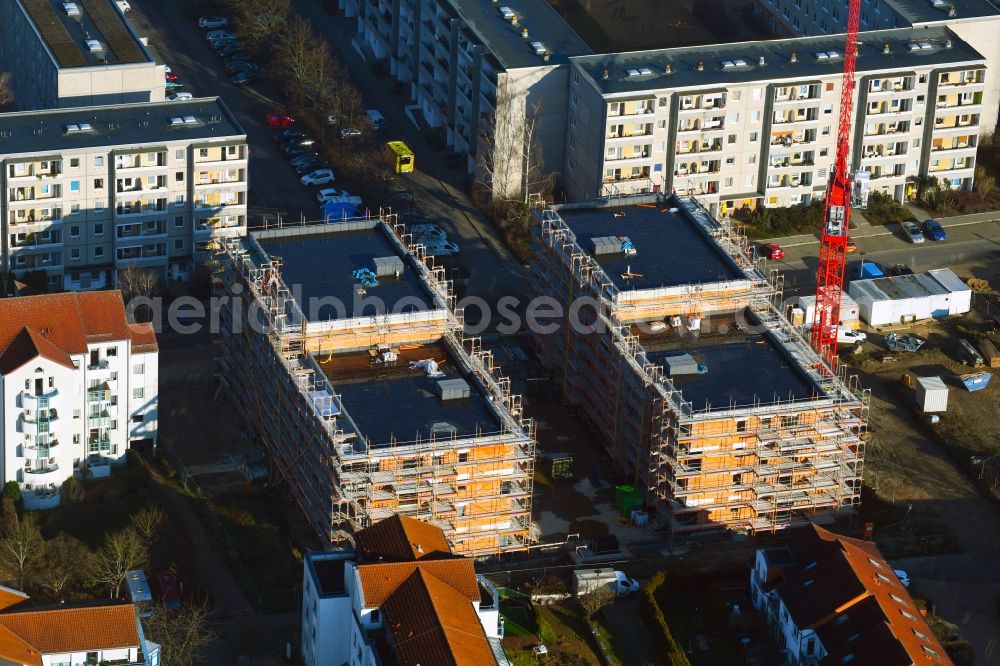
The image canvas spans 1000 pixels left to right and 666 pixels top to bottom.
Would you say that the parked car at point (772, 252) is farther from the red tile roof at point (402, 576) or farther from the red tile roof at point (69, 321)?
the red tile roof at point (402, 576)

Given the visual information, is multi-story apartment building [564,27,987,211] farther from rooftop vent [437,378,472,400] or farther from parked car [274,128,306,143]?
→ rooftop vent [437,378,472,400]

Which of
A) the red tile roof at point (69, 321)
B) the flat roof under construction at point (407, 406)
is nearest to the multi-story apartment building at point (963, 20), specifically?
the flat roof under construction at point (407, 406)

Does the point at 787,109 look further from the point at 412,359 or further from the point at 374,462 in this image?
the point at 374,462

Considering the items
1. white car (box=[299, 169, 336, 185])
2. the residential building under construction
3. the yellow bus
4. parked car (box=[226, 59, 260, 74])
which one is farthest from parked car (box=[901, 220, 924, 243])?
parked car (box=[226, 59, 260, 74])

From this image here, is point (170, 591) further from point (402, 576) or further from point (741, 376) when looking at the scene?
point (741, 376)

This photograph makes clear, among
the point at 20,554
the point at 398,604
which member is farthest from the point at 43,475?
the point at 398,604

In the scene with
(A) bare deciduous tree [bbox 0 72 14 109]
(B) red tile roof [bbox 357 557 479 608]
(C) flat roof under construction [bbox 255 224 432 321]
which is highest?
(A) bare deciduous tree [bbox 0 72 14 109]

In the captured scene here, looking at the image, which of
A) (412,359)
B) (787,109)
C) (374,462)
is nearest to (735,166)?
(787,109)
